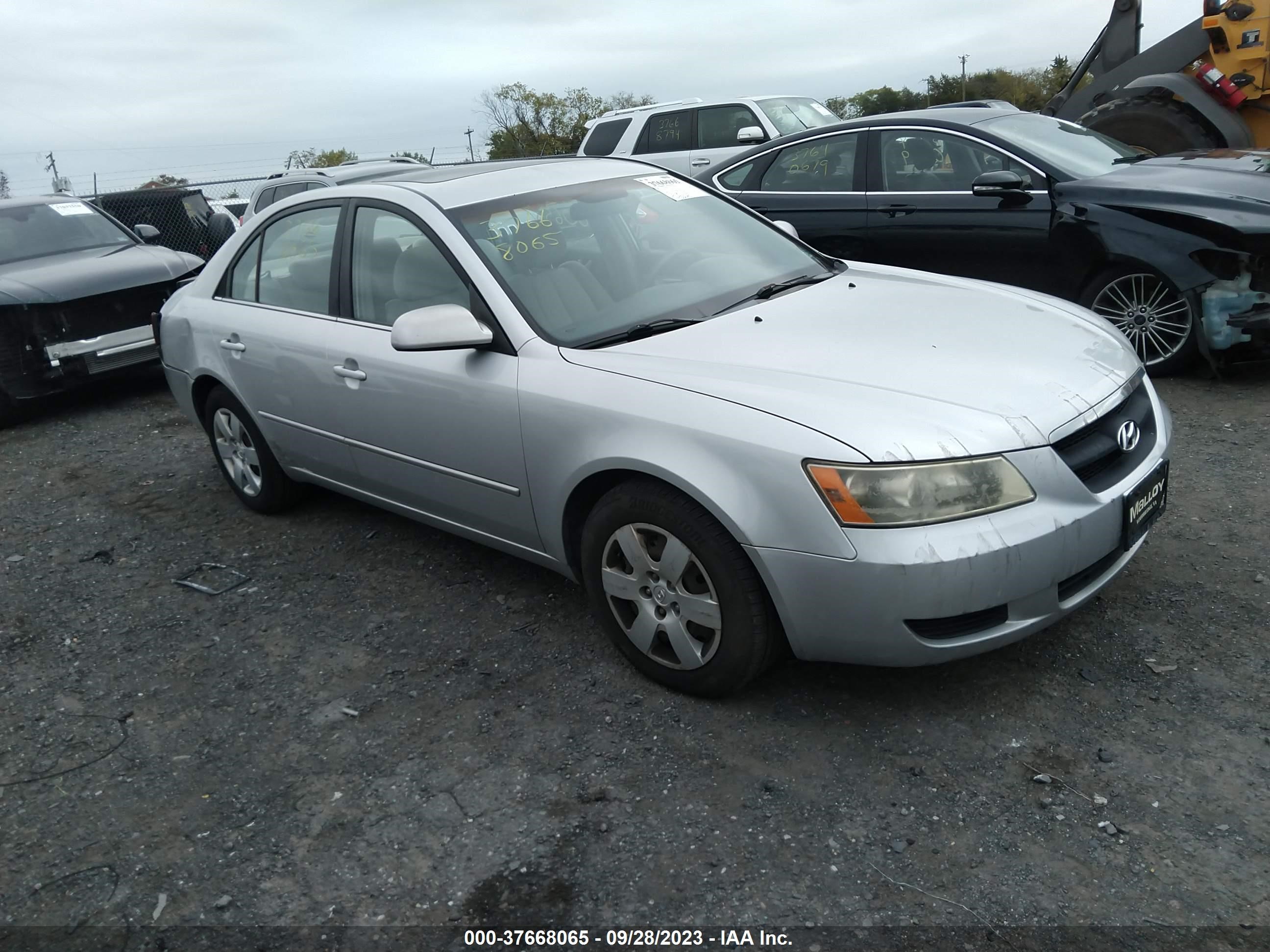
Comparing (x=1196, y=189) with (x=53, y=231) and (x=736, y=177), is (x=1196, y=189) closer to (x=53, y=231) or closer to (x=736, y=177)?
(x=736, y=177)

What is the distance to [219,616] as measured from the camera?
14.1 feet

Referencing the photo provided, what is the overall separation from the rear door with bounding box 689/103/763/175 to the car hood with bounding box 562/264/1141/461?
8566mm

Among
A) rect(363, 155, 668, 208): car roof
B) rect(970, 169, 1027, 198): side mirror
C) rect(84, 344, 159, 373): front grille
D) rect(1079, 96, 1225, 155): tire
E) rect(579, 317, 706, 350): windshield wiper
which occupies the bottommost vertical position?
rect(84, 344, 159, 373): front grille

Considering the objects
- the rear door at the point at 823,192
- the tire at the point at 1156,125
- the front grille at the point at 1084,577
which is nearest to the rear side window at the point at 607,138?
the tire at the point at 1156,125

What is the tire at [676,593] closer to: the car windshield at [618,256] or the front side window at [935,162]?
the car windshield at [618,256]

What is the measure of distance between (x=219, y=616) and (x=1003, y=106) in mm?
6218

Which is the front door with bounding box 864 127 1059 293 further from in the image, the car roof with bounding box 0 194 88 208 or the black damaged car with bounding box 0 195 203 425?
the car roof with bounding box 0 194 88 208

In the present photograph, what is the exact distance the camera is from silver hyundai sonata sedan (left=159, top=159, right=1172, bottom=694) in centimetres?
279

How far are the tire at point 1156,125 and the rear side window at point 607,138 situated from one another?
17.8 ft

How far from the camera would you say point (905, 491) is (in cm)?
274

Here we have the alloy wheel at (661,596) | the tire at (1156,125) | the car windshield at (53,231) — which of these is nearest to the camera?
the alloy wheel at (661,596)

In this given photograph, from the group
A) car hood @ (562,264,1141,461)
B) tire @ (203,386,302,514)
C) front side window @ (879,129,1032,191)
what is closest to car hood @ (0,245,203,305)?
tire @ (203,386,302,514)

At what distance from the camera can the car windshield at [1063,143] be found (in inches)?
253

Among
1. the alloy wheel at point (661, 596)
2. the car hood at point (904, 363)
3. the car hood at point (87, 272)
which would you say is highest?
the car hood at point (87, 272)
